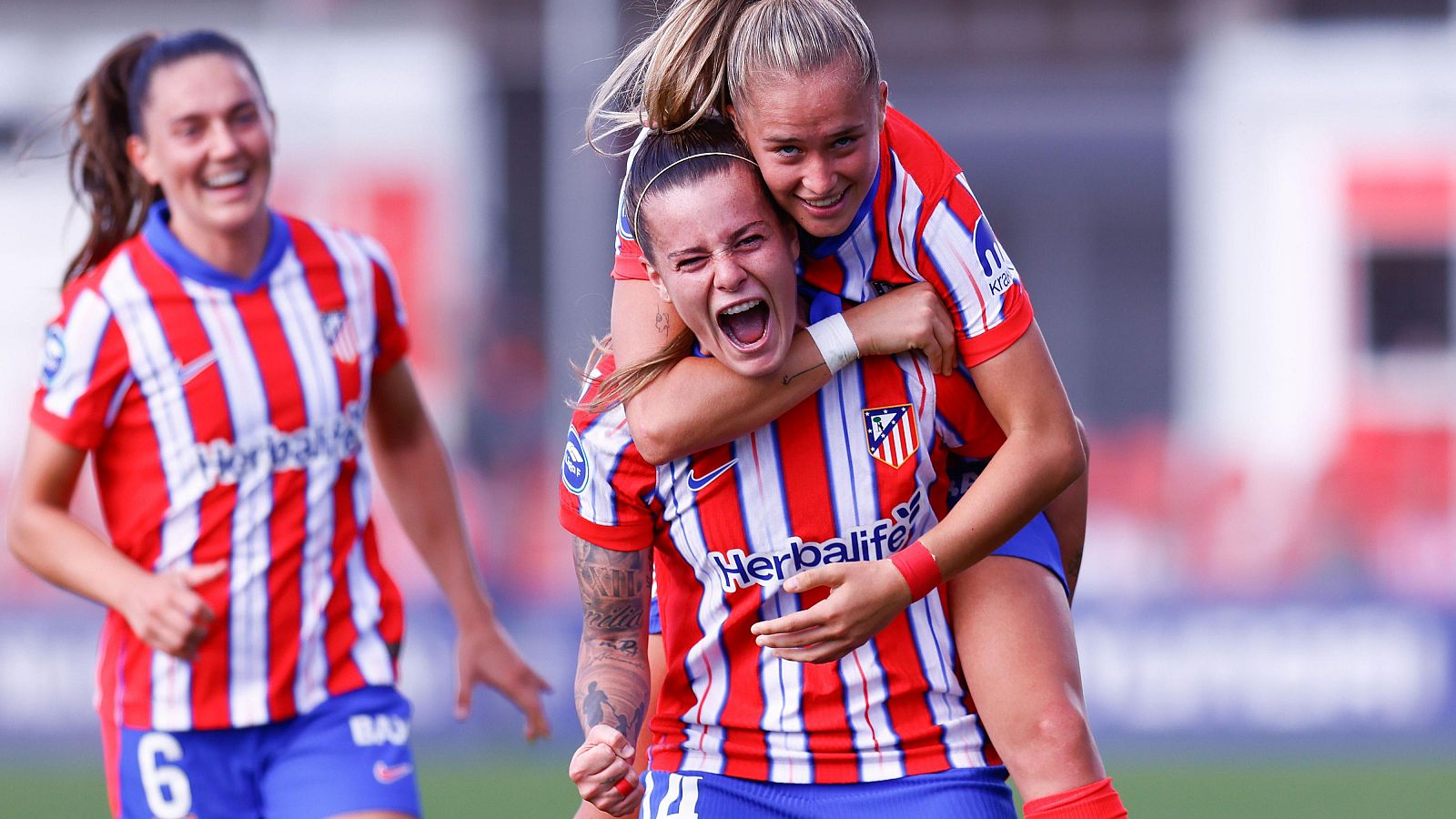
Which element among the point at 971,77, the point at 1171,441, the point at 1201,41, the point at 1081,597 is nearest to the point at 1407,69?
the point at 1201,41

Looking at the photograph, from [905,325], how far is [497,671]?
5.17 feet

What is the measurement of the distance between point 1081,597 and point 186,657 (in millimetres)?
6387

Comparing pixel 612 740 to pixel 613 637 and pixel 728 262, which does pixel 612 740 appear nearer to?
pixel 613 637

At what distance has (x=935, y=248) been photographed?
3.00m

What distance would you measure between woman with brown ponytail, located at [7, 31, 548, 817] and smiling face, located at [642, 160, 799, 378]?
4.23 feet

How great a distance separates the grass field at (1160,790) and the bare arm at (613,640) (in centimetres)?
466

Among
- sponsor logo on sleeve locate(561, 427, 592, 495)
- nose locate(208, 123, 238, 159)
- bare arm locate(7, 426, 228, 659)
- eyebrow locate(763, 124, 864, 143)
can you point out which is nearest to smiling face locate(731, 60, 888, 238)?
eyebrow locate(763, 124, 864, 143)

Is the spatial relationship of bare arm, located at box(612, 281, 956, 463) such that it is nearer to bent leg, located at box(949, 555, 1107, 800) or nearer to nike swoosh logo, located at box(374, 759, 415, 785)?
bent leg, located at box(949, 555, 1107, 800)

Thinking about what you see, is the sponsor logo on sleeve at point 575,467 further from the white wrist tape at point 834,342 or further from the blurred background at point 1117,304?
the blurred background at point 1117,304

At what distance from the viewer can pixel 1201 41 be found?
1753 cm

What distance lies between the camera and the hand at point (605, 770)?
9.58 ft

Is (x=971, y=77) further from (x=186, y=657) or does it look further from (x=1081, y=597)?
(x=186, y=657)

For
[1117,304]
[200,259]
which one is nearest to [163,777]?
[200,259]

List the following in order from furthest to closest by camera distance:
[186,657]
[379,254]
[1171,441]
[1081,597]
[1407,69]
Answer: [1407,69] < [1171,441] < [1081,597] < [379,254] < [186,657]
